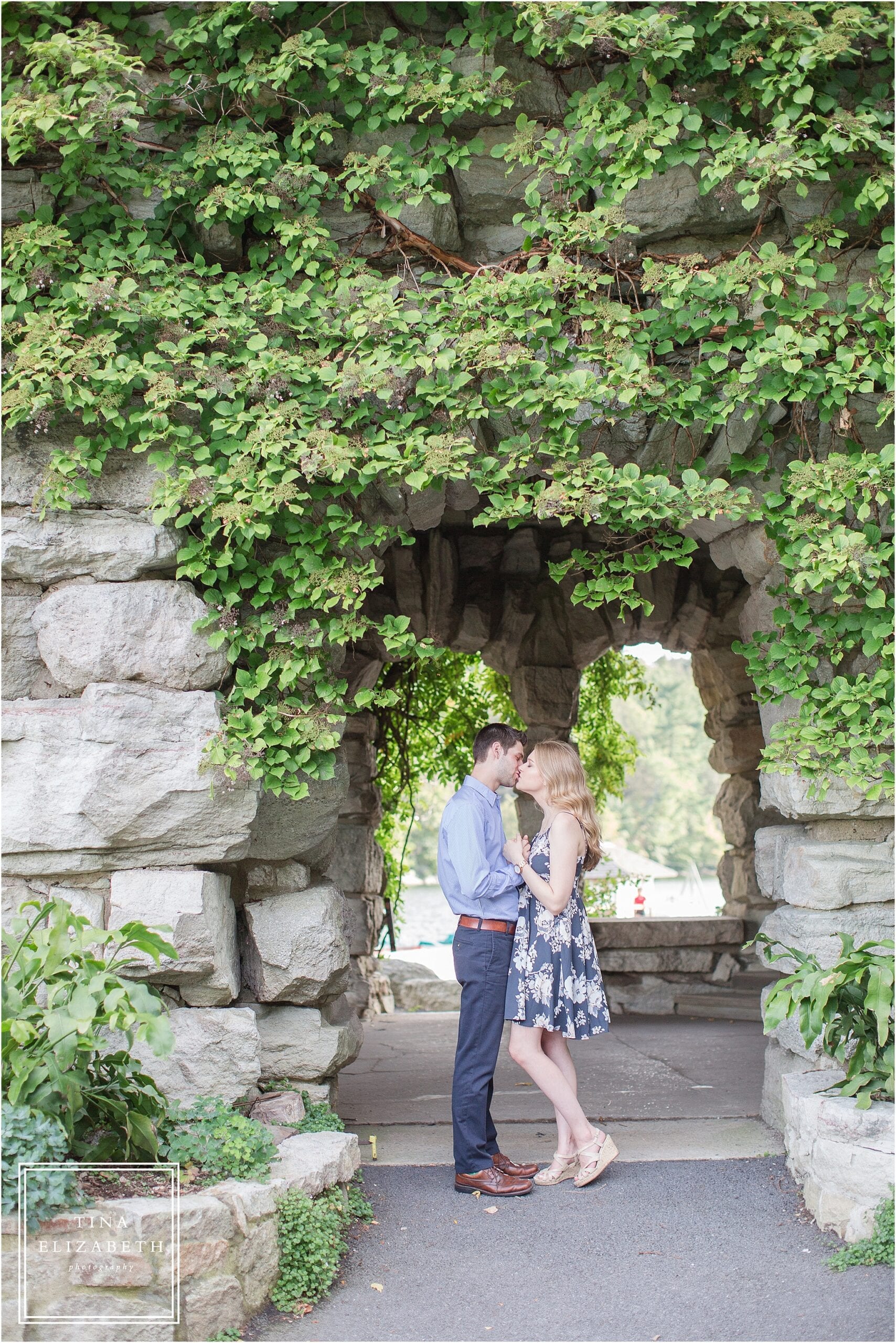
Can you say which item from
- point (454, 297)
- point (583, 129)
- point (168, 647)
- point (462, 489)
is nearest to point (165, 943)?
point (168, 647)

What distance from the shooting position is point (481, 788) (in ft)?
11.6

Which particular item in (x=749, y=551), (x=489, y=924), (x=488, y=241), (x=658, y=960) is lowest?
(x=658, y=960)

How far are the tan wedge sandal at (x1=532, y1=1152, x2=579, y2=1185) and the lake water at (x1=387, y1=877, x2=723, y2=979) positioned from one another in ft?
25.9

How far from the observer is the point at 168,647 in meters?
3.44

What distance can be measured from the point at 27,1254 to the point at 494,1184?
1.51 metres

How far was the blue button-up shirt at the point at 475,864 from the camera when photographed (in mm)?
3410

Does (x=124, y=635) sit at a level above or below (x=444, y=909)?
above

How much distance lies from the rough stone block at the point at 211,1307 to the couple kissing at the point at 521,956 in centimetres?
98

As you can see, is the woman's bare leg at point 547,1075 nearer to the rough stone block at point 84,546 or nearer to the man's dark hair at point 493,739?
the man's dark hair at point 493,739

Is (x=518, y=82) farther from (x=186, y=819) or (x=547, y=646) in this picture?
(x=547, y=646)

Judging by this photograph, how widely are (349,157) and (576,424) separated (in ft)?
3.70

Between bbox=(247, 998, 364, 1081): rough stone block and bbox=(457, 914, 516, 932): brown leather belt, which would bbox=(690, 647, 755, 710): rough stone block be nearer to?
bbox=(457, 914, 516, 932): brown leather belt

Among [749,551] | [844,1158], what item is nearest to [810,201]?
[749,551]

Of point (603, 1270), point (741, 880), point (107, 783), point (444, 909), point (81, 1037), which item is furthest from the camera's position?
point (444, 909)
